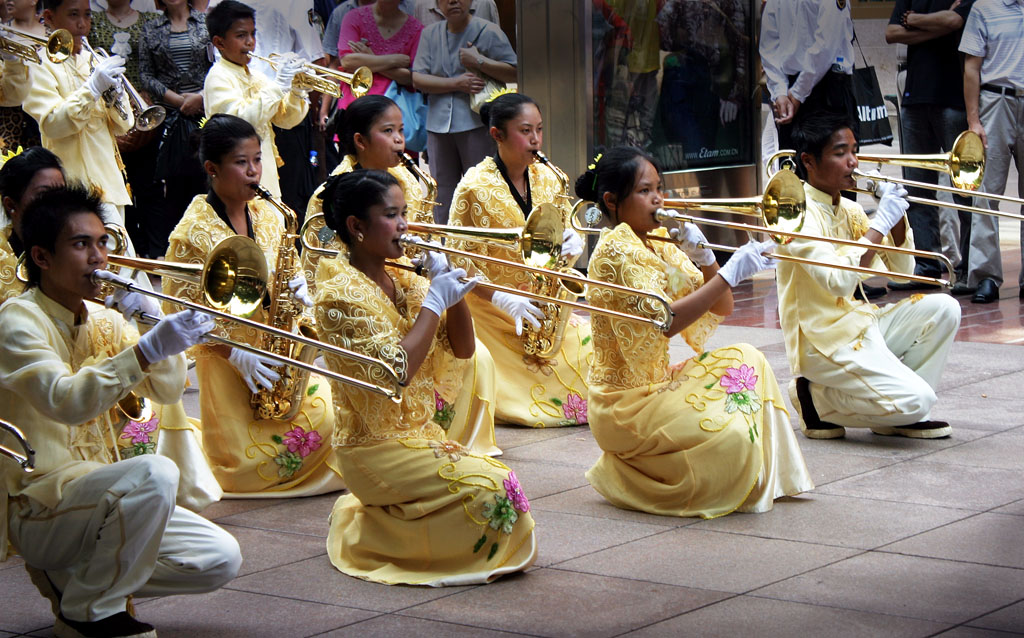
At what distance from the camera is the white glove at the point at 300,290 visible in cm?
504

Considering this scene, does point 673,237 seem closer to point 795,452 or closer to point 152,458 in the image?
point 795,452

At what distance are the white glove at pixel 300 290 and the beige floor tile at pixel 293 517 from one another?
2.45ft

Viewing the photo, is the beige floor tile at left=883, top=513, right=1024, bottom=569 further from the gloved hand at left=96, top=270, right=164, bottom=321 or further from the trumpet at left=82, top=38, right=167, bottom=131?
the trumpet at left=82, top=38, right=167, bottom=131

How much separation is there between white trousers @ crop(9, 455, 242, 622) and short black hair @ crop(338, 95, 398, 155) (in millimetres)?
2592

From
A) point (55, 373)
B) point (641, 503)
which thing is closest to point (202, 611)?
point (55, 373)

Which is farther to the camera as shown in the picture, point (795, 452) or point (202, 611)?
point (795, 452)

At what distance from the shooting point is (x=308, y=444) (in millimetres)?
5086

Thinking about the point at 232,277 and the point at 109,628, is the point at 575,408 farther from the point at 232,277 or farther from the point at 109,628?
the point at 109,628

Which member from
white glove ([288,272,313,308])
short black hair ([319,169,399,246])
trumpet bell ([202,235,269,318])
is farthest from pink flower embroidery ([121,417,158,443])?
trumpet bell ([202,235,269,318])

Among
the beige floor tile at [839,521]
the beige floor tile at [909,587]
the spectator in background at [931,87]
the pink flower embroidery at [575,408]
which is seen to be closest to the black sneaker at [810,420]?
the beige floor tile at [839,521]

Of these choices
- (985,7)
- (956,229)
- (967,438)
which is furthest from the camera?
(956,229)

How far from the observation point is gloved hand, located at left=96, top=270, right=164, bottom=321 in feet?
11.5

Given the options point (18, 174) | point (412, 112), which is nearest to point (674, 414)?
point (18, 174)

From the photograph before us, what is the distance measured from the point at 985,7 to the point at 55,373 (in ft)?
22.8
